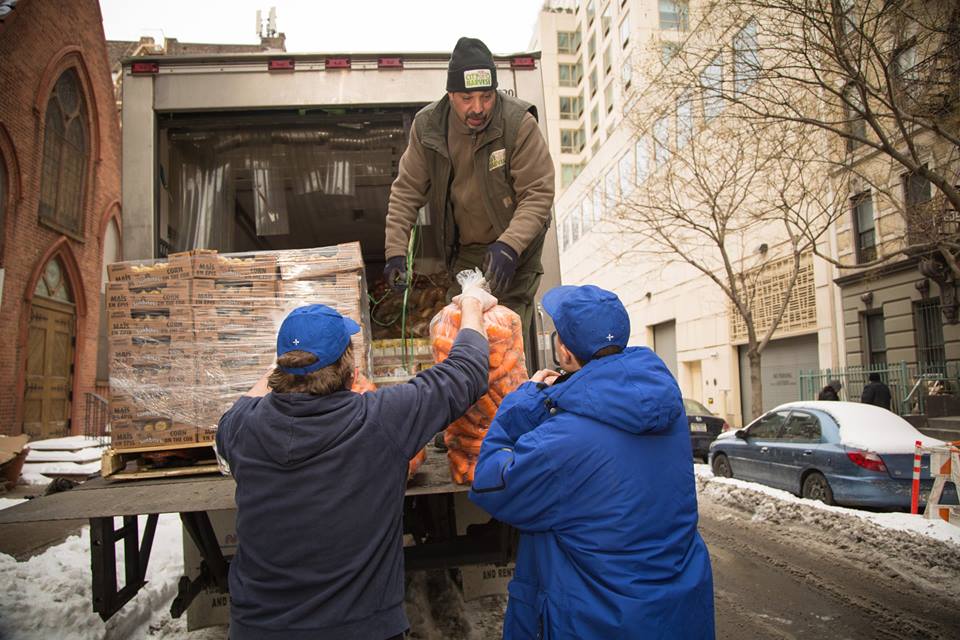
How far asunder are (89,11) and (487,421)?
57.7 feet

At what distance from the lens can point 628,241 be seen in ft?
92.2

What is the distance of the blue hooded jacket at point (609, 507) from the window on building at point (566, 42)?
152ft

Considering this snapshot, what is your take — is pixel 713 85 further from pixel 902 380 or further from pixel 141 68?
pixel 141 68

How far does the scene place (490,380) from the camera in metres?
3.08

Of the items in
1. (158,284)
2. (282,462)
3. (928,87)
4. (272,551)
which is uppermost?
(928,87)

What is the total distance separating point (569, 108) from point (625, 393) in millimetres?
45524

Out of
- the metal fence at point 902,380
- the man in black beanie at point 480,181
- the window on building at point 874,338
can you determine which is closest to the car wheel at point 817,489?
the man in black beanie at point 480,181

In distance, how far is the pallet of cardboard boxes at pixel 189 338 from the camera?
10.9 feet

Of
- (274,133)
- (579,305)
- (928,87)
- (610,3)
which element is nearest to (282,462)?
(579,305)

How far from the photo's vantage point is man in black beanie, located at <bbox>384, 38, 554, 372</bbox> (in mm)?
3568

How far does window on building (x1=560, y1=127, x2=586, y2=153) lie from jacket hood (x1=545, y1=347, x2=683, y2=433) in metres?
43.7

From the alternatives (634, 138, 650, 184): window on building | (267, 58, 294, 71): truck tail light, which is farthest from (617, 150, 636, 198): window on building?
(267, 58, 294, 71): truck tail light

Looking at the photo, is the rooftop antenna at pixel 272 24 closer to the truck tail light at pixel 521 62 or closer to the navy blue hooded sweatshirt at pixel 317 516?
the truck tail light at pixel 521 62

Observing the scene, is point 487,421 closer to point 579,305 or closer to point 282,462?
point 579,305
